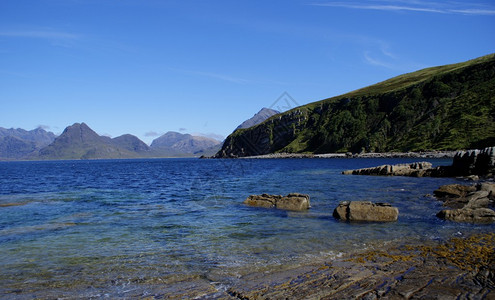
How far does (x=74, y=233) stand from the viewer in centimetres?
2170

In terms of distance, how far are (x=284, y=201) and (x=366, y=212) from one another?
8385 mm

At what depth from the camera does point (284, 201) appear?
1209 inches

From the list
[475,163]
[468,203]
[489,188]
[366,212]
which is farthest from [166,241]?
[475,163]

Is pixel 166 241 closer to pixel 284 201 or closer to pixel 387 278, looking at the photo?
pixel 387 278

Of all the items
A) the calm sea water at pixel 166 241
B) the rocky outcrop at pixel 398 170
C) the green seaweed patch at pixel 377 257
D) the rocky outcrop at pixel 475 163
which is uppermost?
the rocky outcrop at pixel 475 163

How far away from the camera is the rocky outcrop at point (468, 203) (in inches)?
884

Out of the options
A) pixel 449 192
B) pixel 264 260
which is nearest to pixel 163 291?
pixel 264 260

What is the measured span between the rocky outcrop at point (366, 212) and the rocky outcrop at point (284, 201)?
192 inches

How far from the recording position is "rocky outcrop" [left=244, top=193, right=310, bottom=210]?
97.1 ft

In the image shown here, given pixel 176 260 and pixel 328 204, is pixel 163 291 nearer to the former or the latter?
pixel 176 260

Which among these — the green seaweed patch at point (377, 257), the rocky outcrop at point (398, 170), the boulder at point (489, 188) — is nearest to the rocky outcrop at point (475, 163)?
the rocky outcrop at point (398, 170)

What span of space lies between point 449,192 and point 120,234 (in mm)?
30679

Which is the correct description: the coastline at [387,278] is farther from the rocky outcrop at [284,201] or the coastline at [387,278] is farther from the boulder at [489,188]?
the boulder at [489,188]

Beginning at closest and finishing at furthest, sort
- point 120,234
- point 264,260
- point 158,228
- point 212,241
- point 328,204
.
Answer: point 264,260 < point 212,241 < point 120,234 < point 158,228 < point 328,204
